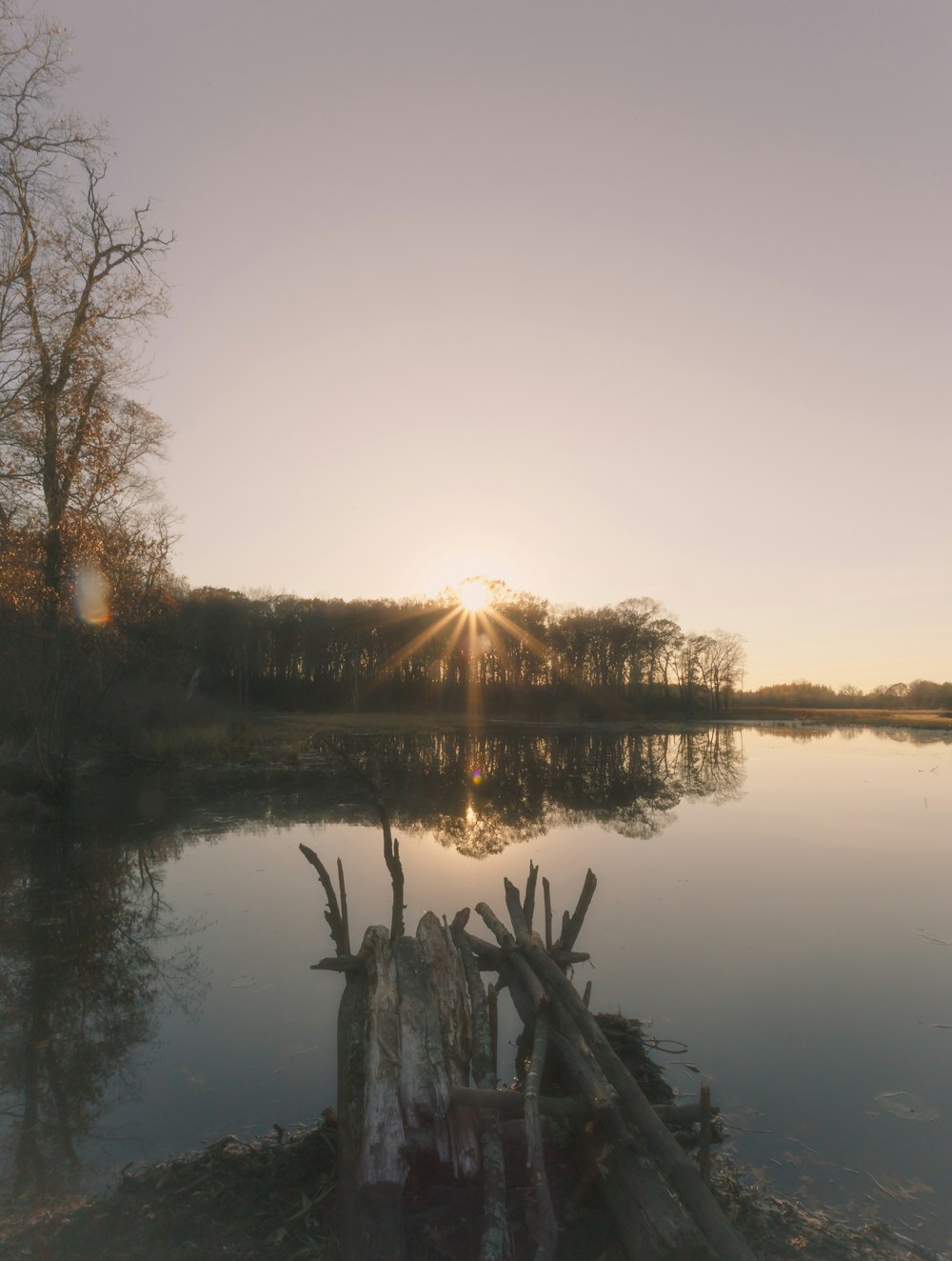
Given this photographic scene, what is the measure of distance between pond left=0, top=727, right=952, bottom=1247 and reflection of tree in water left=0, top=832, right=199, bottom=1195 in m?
0.03

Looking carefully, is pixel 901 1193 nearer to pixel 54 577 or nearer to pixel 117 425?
pixel 54 577

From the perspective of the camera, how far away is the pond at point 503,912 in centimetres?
545

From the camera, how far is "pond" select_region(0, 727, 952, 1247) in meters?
5.45

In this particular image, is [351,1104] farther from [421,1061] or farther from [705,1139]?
[705,1139]

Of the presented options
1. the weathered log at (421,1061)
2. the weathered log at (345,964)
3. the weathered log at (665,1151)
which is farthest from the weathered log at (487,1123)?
the weathered log at (345,964)

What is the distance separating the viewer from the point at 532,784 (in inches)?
974

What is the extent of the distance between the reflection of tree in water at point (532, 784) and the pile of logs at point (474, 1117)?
11.6ft

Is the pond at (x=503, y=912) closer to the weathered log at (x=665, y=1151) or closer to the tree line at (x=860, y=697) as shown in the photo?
the weathered log at (x=665, y=1151)

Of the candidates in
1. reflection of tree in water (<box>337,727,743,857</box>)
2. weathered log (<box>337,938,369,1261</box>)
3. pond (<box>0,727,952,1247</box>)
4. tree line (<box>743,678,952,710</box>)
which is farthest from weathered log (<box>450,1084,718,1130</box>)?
tree line (<box>743,678,952,710</box>)

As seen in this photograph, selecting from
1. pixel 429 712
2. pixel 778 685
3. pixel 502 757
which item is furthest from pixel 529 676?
pixel 778 685

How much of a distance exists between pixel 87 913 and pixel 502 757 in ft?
79.1

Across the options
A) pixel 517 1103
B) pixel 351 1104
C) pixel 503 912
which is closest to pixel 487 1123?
pixel 517 1103

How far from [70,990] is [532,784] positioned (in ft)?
58.2

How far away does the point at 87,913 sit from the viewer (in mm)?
10508
